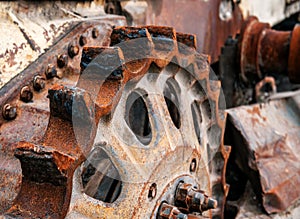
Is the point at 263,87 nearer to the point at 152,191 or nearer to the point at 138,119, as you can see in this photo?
the point at 138,119

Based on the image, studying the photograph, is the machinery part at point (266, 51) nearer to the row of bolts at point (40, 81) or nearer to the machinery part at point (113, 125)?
the machinery part at point (113, 125)

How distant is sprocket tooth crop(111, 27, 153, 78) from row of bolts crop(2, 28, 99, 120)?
18cm

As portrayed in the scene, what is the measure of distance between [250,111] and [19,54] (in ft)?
3.32

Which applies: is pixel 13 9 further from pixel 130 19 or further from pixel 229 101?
pixel 229 101

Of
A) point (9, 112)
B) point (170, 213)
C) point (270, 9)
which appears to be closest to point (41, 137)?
point (9, 112)

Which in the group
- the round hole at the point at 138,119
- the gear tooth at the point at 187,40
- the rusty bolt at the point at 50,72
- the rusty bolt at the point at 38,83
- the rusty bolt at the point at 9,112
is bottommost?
the round hole at the point at 138,119

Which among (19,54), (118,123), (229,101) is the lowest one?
(229,101)

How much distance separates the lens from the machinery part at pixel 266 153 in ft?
5.84

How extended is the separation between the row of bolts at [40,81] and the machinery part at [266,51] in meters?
1.03

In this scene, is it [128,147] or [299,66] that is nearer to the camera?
[128,147]

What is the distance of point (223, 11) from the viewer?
7.53ft

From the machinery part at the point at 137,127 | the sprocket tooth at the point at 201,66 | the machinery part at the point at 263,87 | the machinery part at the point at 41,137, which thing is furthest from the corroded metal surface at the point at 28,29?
the machinery part at the point at 263,87

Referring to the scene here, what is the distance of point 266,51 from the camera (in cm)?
221

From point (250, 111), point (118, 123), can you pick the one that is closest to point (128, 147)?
point (118, 123)
